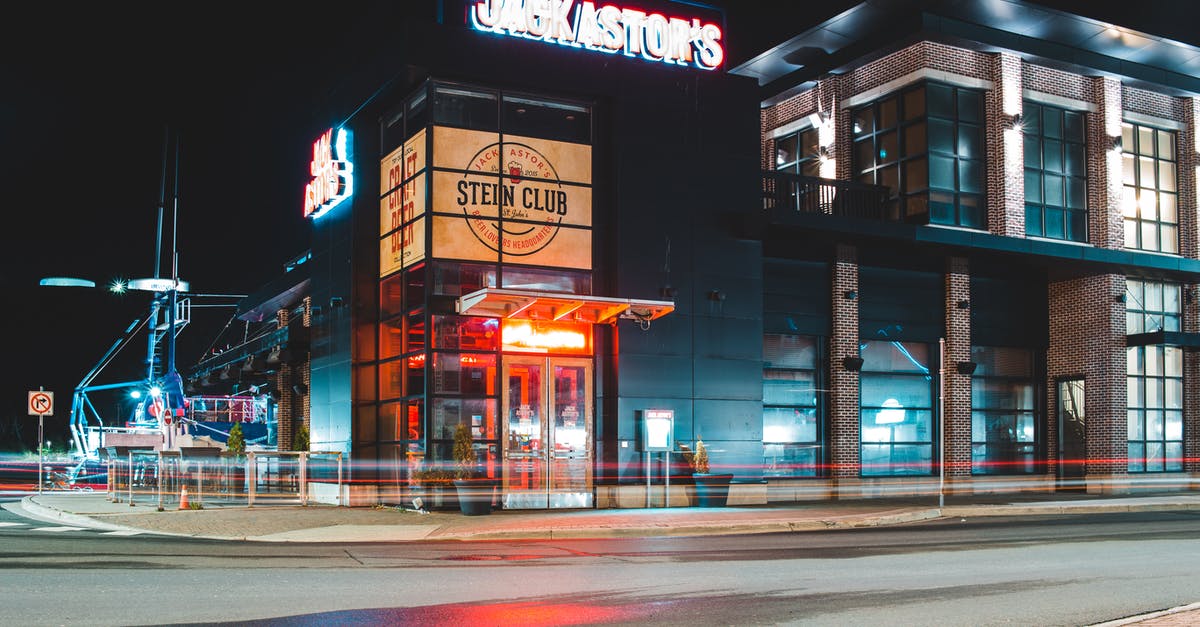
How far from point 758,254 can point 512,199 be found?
5.68m

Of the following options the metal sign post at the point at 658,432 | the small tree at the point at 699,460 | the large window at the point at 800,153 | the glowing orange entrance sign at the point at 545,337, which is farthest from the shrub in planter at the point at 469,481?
the large window at the point at 800,153

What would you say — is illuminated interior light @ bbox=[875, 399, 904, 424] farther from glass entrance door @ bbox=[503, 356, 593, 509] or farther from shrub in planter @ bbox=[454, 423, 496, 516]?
shrub in planter @ bbox=[454, 423, 496, 516]

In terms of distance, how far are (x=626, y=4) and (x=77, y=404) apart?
5575 cm

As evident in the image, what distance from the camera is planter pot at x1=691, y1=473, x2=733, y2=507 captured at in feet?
76.0

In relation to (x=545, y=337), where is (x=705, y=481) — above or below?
below

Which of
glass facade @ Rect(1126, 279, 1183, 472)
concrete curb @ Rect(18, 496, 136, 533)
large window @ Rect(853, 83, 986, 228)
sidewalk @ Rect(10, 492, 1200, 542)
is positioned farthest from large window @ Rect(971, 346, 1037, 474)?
concrete curb @ Rect(18, 496, 136, 533)

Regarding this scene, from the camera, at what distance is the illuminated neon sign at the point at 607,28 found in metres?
22.9

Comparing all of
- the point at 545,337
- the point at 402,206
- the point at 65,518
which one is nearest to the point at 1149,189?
the point at 545,337

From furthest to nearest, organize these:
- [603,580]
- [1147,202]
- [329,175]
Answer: [1147,202] → [329,175] → [603,580]

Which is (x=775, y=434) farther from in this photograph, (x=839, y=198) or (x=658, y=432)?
(x=839, y=198)

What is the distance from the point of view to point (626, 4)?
24.1 meters

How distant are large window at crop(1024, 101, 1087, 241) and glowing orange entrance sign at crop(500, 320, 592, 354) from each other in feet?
44.6

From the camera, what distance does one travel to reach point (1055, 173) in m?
30.5

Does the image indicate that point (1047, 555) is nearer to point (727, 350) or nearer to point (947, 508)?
point (947, 508)
